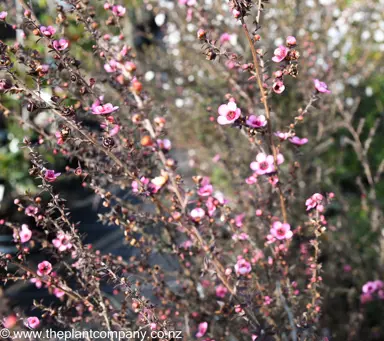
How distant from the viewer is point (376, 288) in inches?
95.2

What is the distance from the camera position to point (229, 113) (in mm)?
1521

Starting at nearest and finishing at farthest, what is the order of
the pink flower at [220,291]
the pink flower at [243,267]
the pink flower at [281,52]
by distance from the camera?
the pink flower at [281,52] < the pink flower at [243,267] < the pink flower at [220,291]

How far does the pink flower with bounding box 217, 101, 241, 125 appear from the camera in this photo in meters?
1.47

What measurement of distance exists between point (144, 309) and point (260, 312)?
0.62 m

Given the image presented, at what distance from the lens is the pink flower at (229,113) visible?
147cm

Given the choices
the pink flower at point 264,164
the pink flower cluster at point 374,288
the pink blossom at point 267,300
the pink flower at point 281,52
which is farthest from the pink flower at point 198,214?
the pink flower cluster at point 374,288

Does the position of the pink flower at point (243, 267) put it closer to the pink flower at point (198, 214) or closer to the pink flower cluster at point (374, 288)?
the pink flower at point (198, 214)

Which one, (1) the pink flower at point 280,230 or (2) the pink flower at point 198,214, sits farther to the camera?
(1) the pink flower at point 280,230

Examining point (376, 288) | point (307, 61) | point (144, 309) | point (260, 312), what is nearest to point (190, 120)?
point (307, 61)

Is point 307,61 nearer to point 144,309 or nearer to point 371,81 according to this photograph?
point 371,81

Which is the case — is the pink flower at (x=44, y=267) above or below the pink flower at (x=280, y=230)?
below

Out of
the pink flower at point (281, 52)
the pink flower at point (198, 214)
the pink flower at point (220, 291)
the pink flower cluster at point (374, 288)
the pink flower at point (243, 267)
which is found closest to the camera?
the pink flower at point (281, 52)

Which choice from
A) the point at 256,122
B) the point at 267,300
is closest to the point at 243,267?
the point at 267,300

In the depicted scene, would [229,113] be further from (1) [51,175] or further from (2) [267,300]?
(2) [267,300]
